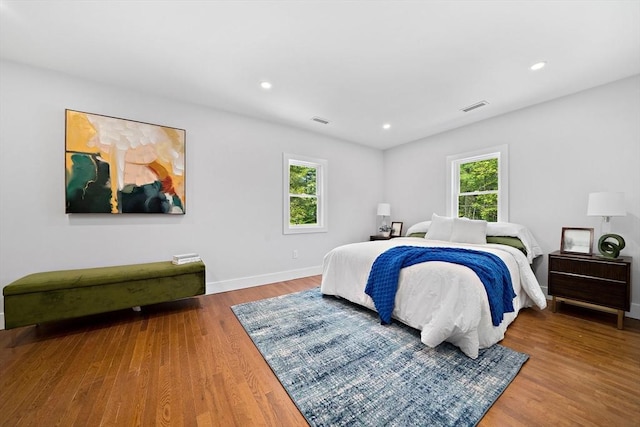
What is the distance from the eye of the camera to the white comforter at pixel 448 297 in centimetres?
181

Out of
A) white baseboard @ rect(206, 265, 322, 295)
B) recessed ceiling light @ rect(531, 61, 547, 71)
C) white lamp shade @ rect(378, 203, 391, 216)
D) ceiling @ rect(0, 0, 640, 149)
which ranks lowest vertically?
white baseboard @ rect(206, 265, 322, 295)

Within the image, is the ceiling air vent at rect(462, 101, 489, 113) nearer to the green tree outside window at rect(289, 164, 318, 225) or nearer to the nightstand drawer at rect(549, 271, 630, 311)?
the nightstand drawer at rect(549, 271, 630, 311)

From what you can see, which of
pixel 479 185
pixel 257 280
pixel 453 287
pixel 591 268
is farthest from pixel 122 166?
pixel 591 268

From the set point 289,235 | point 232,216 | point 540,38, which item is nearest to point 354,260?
point 289,235

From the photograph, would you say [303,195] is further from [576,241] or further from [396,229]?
[576,241]

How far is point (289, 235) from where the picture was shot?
161 inches

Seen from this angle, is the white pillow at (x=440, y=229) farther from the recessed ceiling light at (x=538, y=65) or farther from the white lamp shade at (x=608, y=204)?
the recessed ceiling light at (x=538, y=65)

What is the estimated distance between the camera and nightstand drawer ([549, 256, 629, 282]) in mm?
2281

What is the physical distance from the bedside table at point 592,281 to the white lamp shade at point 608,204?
0.45 metres

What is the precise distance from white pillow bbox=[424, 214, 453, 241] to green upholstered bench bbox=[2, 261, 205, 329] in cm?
318

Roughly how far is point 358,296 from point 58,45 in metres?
3.66

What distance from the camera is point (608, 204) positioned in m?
2.41

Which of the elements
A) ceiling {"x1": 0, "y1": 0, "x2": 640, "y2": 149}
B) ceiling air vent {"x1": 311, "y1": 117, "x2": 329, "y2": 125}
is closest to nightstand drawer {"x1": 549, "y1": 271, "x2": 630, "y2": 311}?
ceiling {"x1": 0, "y1": 0, "x2": 640, "y2": 149}

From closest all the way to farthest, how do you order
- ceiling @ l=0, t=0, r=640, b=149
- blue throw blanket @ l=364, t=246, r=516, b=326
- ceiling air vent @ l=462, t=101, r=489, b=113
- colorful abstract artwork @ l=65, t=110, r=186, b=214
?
ceiling @ l=0, t=0, r=640, b=149 → blue throw blanket @ l=364, t=246, r=516, b=326 → colorful abstract artwork @ l=65, t=110, r=186, b=214 → ceiling air vent @ l=462, t=101, r=489, b=113
